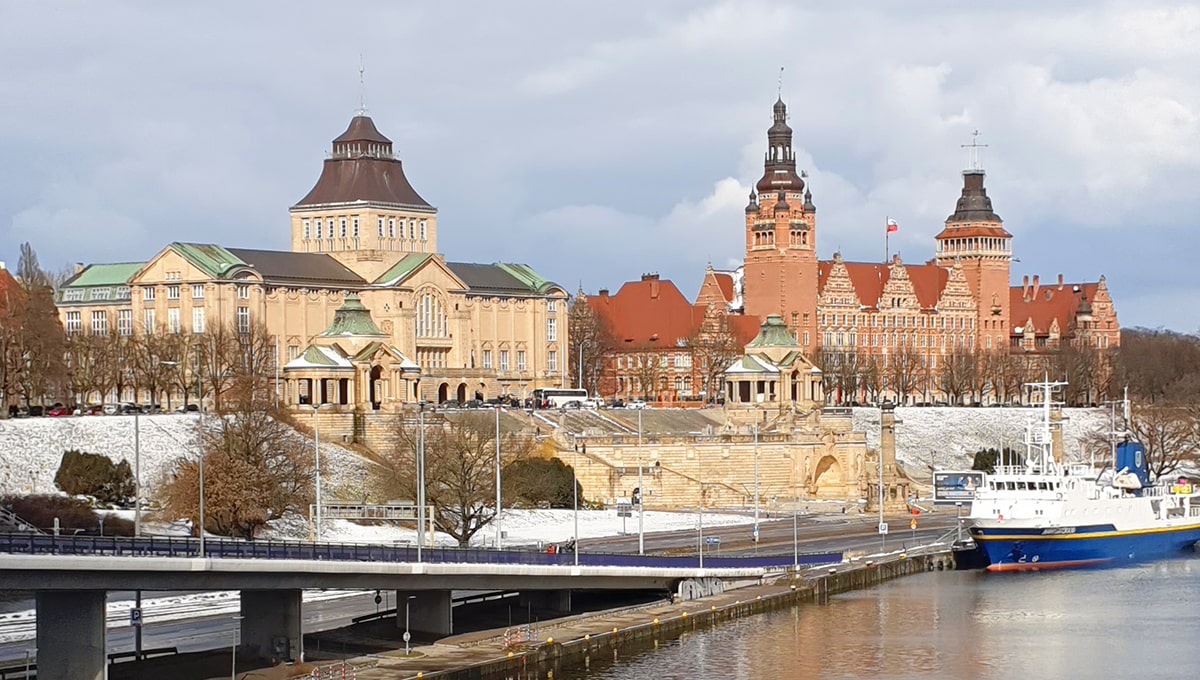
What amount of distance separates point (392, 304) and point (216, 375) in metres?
23.5

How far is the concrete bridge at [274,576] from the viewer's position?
58250 mm

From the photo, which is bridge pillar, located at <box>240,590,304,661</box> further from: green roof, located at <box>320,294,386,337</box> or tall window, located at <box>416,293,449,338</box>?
tall window, located at <box>416,293,449,338</box>

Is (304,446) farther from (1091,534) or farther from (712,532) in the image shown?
(1091,534)

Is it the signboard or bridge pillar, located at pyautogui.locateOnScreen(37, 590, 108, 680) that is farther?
the signboard

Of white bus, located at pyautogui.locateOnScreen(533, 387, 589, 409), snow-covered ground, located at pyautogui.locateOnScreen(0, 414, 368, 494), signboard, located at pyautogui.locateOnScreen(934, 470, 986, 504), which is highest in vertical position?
white bus, located at pyautogui.locateOnScreen(533, 387, 589, 409)

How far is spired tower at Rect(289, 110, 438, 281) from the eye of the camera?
164 m

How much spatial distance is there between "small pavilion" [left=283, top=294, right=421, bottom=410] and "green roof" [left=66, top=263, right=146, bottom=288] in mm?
19519

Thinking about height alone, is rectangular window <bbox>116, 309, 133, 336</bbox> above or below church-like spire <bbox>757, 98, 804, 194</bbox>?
below

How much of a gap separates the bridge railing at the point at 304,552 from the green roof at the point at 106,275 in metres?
79.9

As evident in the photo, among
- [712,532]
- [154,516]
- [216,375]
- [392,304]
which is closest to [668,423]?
[392,304]

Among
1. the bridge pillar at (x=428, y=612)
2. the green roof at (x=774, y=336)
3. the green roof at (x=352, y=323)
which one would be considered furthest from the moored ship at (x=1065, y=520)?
the green roof at (x=352, y=323)

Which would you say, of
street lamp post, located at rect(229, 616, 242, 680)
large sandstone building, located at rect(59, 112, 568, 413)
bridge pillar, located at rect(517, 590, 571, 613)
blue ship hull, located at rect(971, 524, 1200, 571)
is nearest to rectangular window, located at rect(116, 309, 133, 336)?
large sandstone building, located at rect(59, 112, 568, 413)

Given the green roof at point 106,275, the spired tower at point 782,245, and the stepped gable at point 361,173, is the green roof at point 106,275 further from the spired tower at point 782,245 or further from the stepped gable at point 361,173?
the spired tower at point 782,245

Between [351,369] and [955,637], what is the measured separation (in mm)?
63643
